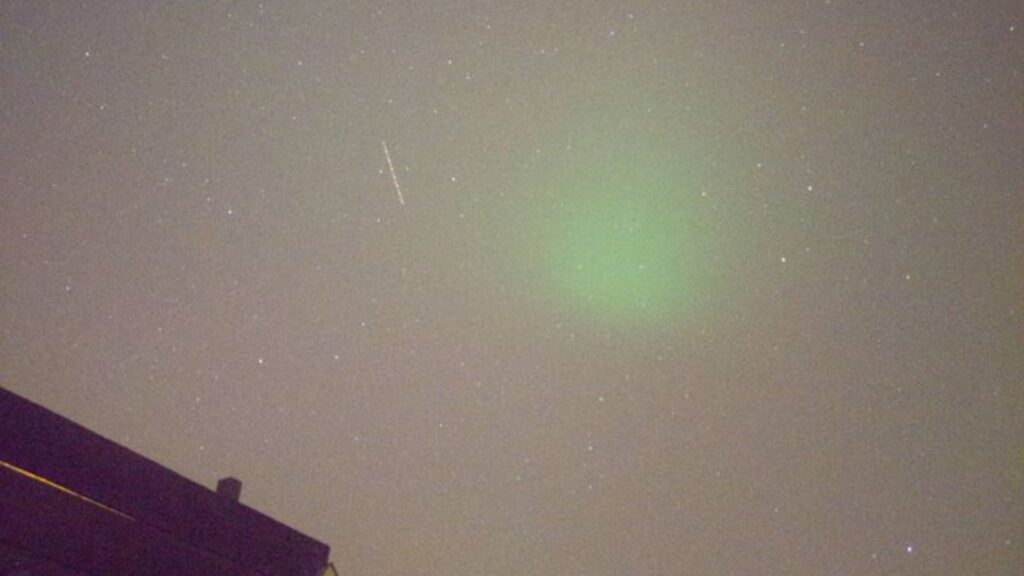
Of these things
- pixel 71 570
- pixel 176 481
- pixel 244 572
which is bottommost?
pixel 71 570

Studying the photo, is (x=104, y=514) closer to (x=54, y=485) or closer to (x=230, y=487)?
(x=54, y=485)

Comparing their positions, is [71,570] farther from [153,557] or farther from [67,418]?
[67,418]

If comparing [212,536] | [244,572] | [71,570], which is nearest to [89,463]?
[71,570]

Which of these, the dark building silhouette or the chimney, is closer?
the dark building silhouette

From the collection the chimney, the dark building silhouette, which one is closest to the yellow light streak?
the dark building silhouette

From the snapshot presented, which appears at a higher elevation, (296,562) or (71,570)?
(296,562)

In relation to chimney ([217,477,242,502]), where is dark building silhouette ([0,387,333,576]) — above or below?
below

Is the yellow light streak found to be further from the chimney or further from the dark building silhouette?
the chimney

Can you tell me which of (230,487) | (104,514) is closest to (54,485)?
(104,514)
